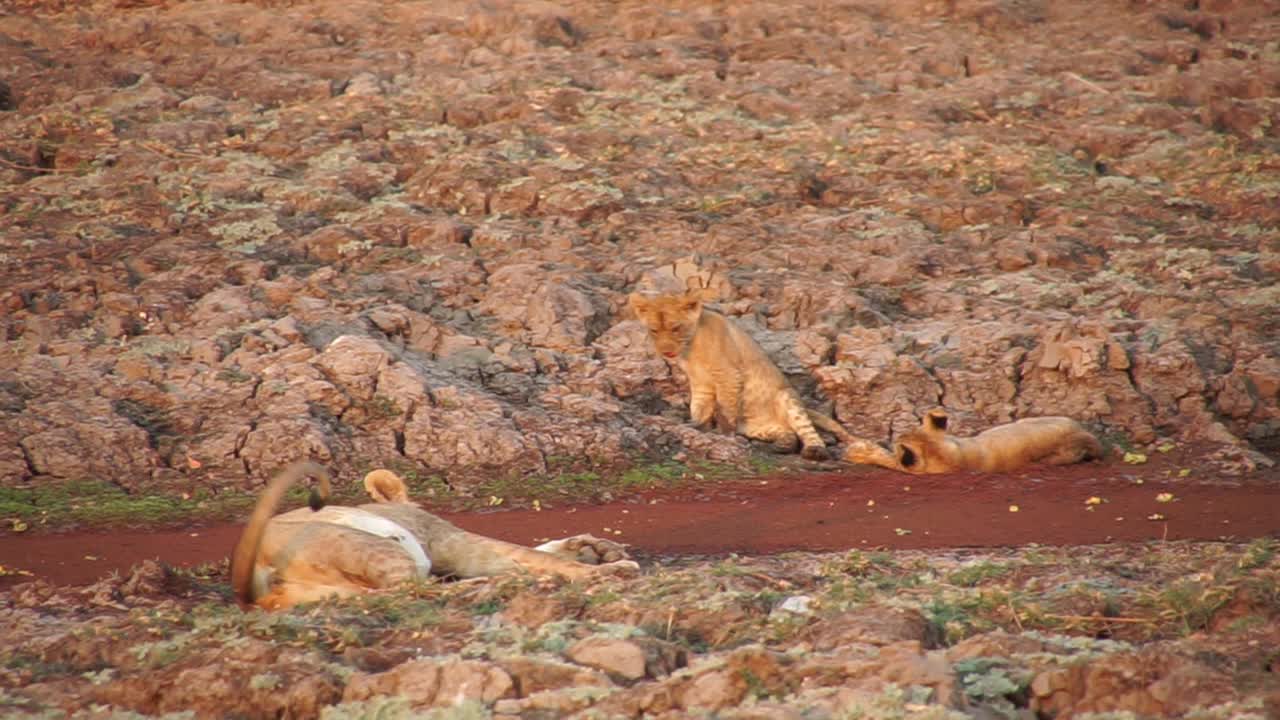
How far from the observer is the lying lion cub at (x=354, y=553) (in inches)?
269

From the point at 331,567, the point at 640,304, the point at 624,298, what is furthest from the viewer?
the point at 624,298

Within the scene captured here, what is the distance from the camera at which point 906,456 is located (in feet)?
33.7

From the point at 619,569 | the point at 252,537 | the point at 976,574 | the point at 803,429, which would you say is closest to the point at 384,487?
the point at 252,537

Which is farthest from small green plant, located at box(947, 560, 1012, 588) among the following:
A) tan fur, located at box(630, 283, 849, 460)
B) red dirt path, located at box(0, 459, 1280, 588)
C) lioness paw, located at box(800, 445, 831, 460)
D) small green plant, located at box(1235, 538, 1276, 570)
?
tan fur, located at box(630, 283, 849, 460)

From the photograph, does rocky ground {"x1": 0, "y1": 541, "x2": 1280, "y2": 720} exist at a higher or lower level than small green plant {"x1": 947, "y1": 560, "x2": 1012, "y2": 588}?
higher

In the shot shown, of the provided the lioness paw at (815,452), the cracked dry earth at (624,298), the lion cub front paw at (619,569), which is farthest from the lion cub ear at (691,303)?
the lion cub front paw at (619,569)

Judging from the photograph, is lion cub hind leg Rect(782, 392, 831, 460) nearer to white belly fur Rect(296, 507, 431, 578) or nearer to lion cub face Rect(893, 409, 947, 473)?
lion cub face Rect(893, 409, 947, 473)

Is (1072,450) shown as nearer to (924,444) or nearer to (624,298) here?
(924,444)

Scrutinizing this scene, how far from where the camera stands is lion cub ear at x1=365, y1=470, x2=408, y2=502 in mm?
8078

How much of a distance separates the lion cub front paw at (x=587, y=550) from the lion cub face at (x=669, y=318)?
351 centimetres

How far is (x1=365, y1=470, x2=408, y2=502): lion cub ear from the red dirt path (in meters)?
0.92

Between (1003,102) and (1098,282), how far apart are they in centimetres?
Result: 338

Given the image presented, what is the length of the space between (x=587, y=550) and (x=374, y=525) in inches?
41.7

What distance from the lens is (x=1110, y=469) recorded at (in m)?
10.2
